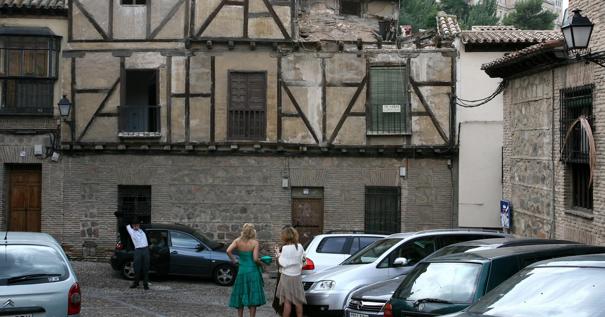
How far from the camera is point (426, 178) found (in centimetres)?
2406

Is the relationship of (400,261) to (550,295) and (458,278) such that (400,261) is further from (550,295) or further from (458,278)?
(550,295)

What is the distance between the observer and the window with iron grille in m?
24.1

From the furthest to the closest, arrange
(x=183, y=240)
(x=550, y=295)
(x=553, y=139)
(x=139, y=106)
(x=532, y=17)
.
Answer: (x=532, y=17), (x=139, y=106), (x=183, y=240), (x=553, y=139), (x=550, y=295)

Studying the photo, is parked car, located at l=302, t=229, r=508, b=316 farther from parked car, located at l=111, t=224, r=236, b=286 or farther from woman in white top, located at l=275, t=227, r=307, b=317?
parked car, located at l=111, t=224, r=236, b=286

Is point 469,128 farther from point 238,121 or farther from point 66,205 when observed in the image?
point 66,205

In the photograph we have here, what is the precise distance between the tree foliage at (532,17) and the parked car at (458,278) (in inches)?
2344

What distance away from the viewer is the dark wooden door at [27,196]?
24391mm

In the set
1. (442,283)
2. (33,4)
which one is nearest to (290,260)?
(442,283)

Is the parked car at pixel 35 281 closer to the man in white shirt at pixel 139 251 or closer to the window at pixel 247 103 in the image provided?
the man in white shirt at pixel 139 251

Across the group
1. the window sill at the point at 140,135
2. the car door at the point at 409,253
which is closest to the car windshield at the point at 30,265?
the car door at the point at 409,253

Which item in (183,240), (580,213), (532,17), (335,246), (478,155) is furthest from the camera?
(532,17)

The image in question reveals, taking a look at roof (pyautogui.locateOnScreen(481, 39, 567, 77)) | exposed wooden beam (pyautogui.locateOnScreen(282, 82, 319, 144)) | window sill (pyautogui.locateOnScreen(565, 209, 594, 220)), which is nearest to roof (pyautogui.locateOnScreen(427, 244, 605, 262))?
window sill (pyautogui.locateOnScreen(565, 209, 594, 220))

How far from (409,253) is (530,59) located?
6.14m

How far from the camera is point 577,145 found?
16.0m
